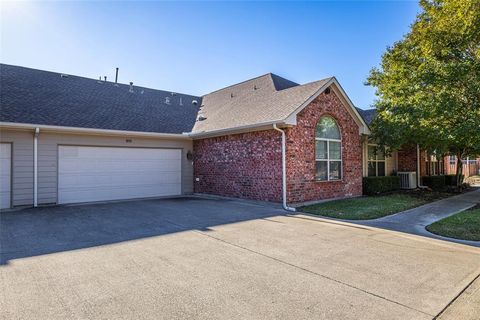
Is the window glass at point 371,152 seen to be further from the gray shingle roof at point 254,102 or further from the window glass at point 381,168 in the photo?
the gray shingle roof at point 254,102

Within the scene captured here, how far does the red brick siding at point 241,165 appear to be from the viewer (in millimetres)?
10974

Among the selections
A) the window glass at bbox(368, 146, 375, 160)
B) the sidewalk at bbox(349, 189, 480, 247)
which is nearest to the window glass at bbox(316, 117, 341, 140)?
the sidewalk at bbox(349, 189, 480, 247)

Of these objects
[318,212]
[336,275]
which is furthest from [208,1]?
[336,275]

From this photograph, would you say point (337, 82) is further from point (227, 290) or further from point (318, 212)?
point (227, 290)

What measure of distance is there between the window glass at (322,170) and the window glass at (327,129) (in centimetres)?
107

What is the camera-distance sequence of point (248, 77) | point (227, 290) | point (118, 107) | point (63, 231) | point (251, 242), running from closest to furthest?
point (227, 290)
point (251, 242)
point (63, 231)
point (118, 107)
point (248, 77)

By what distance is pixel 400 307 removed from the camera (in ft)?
11.4

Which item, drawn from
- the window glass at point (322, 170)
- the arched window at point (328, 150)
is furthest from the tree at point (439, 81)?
the window glass at point (322, 170)

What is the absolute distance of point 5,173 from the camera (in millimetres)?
10398

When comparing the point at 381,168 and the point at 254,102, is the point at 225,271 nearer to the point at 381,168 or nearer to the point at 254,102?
the point at 254,102

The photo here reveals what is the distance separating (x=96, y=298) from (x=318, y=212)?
7.38m

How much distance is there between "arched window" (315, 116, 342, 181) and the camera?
12.0 meters

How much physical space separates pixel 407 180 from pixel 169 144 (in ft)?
43.2

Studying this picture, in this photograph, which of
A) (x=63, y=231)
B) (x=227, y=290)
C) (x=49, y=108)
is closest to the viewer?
(x=227, y=290)
